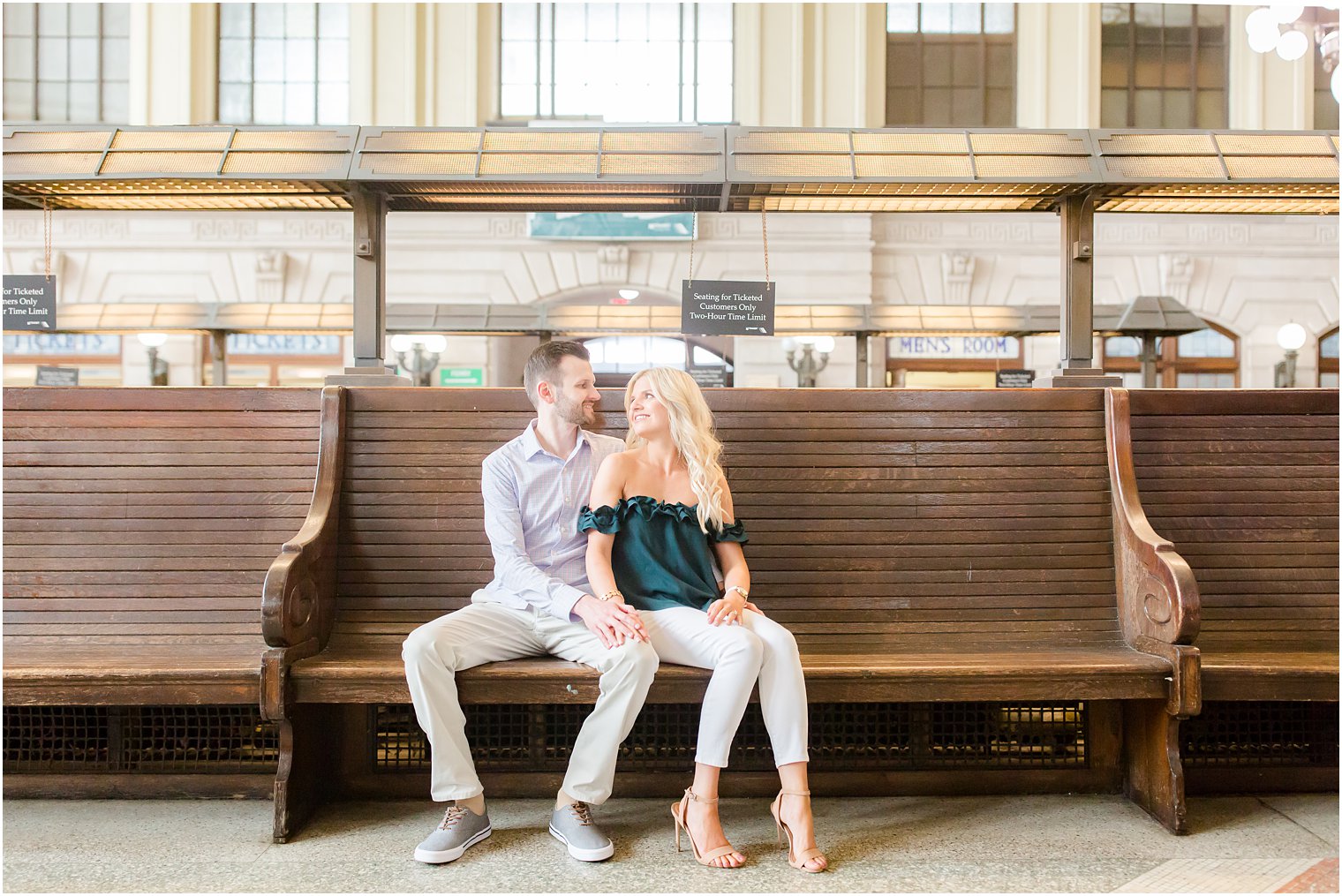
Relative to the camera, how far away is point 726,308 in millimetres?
3822

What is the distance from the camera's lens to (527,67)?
1252 cm

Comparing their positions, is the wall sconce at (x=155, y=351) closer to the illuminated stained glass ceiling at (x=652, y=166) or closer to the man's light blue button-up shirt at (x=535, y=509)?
the illuminated stained glass ceiling at (x=652, y=166)

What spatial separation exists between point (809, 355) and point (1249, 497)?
732 centimetres

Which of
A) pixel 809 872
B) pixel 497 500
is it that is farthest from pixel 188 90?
pixel 809 872

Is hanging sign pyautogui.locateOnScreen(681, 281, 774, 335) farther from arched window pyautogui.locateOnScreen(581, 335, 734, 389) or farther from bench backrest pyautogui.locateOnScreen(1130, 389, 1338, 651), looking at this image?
arched window pyautogui.locateOnScreen(581, 335, 734, 389)

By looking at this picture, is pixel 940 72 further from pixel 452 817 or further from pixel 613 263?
pixel 452 817

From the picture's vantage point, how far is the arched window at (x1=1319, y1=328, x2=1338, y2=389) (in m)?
12.5

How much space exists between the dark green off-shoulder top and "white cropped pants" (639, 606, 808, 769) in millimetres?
168

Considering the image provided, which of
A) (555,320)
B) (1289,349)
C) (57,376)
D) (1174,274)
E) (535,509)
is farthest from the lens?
(1174,274)

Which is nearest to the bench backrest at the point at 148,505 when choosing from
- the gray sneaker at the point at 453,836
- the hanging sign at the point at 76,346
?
the gray sneaker at the point at 453,836

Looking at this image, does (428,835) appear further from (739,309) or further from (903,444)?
(739,309)

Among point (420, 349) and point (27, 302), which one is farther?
point (420, 349)

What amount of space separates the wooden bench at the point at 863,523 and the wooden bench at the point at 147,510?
23 cm

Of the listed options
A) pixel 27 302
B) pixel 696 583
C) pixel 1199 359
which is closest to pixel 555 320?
pixel 27 302
